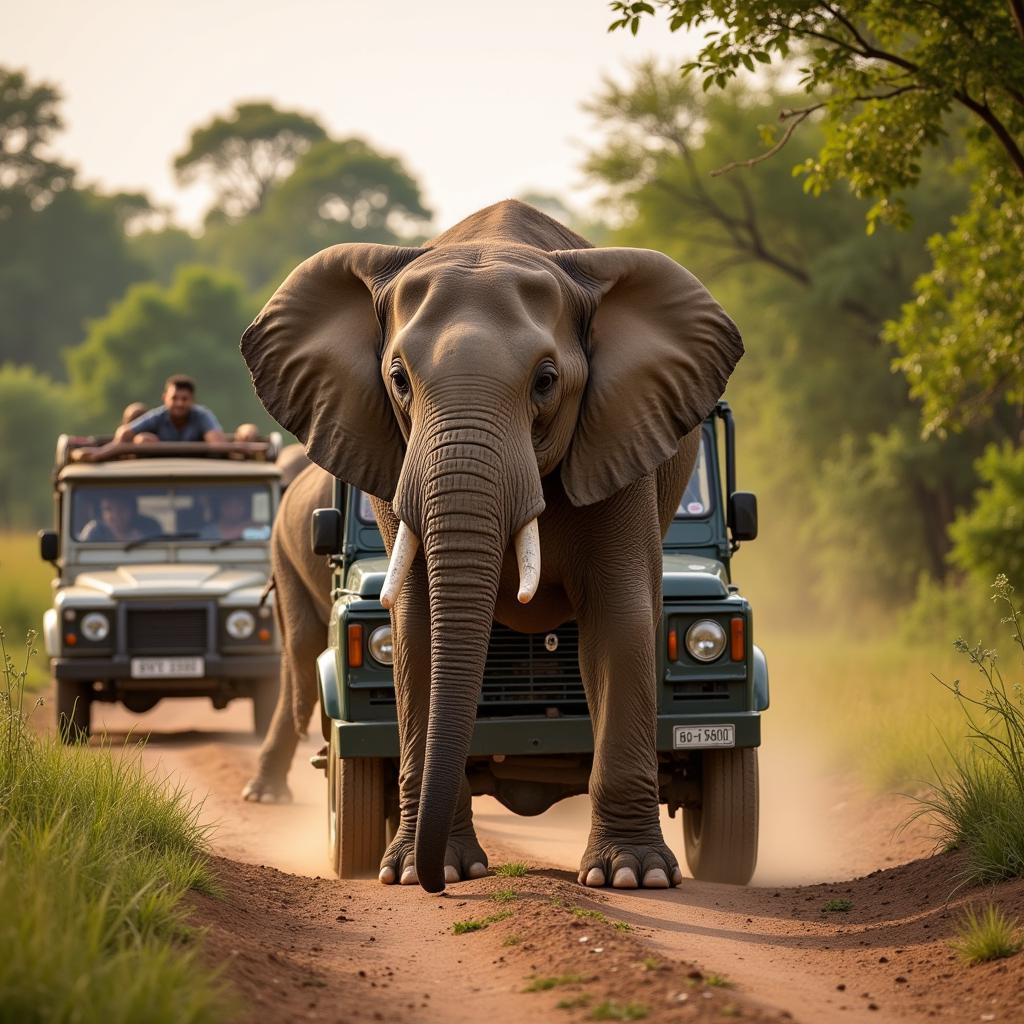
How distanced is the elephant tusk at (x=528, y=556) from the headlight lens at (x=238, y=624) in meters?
8.40

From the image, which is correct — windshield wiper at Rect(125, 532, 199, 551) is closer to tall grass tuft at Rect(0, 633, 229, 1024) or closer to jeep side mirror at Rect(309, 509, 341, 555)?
jeep side mirror at Rect(309, 509, 341, 555)

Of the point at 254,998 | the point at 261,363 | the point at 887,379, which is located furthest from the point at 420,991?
the point at 887,379

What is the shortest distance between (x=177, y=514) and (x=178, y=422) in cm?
98

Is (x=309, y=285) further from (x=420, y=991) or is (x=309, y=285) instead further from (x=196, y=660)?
(x=196, y=660)

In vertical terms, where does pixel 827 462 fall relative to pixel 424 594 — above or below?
above

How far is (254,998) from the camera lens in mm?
5371

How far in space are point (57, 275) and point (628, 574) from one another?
71230 mm

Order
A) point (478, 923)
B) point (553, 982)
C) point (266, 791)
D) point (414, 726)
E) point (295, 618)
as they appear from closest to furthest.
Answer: point (553, 982) < point (478, 923) < point (414, 726) < point (295, 618) < point (266, 791)

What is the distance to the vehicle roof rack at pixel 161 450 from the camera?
15.8 meters

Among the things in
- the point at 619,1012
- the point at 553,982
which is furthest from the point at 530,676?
the point at 619,1012

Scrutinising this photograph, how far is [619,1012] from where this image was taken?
211 inches

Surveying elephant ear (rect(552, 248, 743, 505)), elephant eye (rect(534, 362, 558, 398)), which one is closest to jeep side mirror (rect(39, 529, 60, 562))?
elephant ear (rect(552, 248, 743, 505))

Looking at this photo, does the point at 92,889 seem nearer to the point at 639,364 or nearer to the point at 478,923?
the point at 478,923

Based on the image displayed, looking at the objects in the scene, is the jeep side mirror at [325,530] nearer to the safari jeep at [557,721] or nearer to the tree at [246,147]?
the safari jeep at [557,721]
